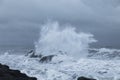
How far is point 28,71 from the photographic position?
85.3ft

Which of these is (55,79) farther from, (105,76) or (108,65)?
(108,65)

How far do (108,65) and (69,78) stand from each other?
5743mm

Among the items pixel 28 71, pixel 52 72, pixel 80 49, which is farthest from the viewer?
pixel 80 49

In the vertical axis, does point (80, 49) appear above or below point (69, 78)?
above

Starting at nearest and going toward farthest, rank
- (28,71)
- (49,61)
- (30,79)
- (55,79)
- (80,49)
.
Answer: (30,79)
(55,79)
(28,71)
(49,61)
(80,49)

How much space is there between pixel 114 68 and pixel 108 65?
1.75 meters

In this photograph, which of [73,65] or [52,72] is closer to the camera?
[52,72]

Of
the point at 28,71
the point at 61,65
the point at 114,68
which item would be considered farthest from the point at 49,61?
the point at 114,68

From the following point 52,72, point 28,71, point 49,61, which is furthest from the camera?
point 49,61

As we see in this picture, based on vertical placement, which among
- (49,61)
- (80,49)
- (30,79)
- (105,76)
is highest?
(80,49)

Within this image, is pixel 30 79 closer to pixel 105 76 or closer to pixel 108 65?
pixel 105 76

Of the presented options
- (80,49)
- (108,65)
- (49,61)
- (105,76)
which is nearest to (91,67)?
(108,65)

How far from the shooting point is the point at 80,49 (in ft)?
131

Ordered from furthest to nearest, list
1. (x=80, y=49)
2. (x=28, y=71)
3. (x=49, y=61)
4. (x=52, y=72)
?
(x=80, y=49), (x=49, y=61), (x=28, y=71), (x=52, y=72)
